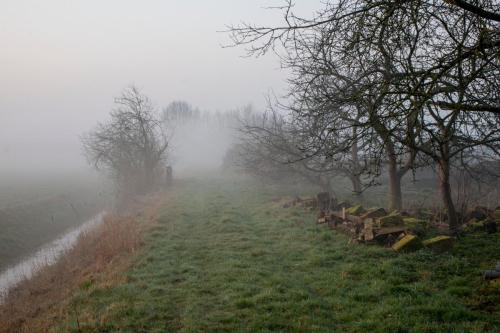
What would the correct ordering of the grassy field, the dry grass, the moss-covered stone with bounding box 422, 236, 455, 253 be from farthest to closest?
the grassy field < the moss-covered stone with bounding box 422, 236, 455, 253 < the dry grass

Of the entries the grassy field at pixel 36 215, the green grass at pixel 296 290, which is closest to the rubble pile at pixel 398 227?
the green grass at pixel 296 290

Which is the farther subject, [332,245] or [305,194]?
A: [305,194]

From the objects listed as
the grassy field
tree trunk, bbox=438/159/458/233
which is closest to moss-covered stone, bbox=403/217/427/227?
tree trunk, bbox=438/159/458/233

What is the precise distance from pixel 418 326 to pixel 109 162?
2944 cm

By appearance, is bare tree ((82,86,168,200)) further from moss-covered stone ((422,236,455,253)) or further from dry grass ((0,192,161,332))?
moss-covered stone ((422,236,455,253))

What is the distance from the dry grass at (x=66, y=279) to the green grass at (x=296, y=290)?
19.9 inches

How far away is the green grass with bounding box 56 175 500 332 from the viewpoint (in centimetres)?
562

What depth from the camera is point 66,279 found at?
11.1 m

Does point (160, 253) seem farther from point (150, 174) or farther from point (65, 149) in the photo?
point (65, 149)

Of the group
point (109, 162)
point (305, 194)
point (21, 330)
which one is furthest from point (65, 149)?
point (21, 330)

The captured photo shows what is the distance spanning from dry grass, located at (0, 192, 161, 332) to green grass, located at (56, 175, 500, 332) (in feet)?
1.66

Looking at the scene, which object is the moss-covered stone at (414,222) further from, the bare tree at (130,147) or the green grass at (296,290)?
the bare tree at (130,147)

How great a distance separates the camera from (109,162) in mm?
31125

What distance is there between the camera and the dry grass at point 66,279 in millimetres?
8000
